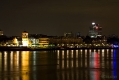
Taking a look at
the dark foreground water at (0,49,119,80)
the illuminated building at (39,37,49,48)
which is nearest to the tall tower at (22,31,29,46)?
the illuminated building at (39,37,49,48)

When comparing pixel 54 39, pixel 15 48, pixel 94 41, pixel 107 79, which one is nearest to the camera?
pixel 107 79

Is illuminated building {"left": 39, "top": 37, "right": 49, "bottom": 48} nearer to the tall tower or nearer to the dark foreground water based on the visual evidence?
the tall tower

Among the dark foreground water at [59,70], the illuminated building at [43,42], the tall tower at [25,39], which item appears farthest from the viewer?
the illuminated building at [43,42]

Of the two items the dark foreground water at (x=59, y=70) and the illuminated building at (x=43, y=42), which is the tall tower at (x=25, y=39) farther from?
the dark foreground water at (x=59, y=70)

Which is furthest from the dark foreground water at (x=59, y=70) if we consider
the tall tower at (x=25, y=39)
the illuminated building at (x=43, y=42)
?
the illuminated building at (x=43, y=42)

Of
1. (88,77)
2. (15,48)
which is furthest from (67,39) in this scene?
(88,77)

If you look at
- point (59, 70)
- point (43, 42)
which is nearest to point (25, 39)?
point (43, 42)

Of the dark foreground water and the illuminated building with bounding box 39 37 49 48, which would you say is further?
the illuminated building with bounding box 39 37 49 48

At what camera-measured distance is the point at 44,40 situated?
12344 centimetres

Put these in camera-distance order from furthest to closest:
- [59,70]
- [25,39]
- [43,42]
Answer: [43,42], [25,39], [59,70]

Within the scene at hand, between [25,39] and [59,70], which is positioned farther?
[25,39]

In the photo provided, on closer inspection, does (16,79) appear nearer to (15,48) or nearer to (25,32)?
(15,48)

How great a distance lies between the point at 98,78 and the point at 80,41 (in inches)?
4282

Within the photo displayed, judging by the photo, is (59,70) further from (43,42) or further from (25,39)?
(43,42)
